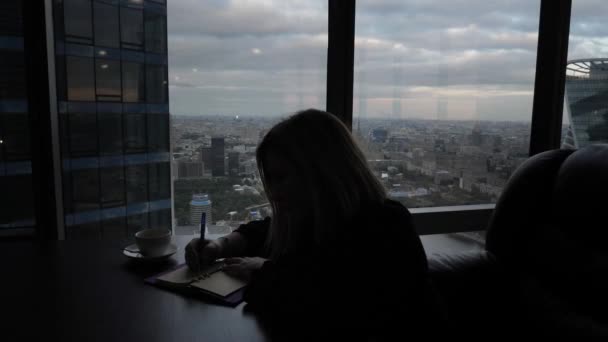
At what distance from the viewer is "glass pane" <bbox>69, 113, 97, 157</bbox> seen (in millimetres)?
2102

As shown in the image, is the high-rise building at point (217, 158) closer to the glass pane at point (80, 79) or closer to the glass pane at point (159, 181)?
the glass pane at point (159, 181)

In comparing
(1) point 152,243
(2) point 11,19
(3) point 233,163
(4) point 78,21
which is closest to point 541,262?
(1) point 152,243

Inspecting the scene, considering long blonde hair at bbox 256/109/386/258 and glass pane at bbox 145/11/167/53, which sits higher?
glass pane at bbox 145/11/167/53

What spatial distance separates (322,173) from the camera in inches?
41.2

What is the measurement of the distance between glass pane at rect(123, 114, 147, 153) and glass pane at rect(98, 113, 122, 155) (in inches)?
1.4

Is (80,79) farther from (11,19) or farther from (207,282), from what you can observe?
(207,282)

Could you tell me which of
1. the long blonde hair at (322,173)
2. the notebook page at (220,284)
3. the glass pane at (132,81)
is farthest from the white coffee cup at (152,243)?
the glass pane at (132,81)

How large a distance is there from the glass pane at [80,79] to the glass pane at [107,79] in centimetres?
3

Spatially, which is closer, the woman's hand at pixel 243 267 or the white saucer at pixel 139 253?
the woman's hand at pixel 243 267

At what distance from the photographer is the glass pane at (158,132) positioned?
2266mm

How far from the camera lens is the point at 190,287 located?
40.1 inches

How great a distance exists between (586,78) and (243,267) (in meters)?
2.72

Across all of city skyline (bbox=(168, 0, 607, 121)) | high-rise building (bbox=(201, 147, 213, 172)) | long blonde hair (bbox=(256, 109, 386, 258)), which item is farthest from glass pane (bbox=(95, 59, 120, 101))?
long blonde hair (bbox=(256, 109, 386, 258))

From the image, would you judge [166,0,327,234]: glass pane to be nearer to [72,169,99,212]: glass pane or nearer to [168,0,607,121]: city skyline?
[168,0,607,121]: city skyline
